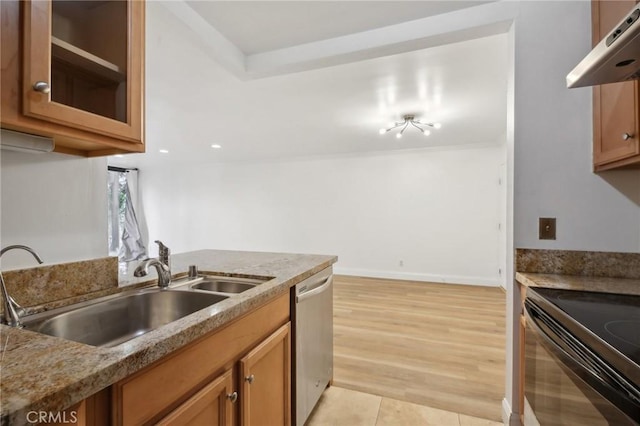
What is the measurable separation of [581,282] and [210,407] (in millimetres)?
1703

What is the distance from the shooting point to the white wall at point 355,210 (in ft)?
15.5

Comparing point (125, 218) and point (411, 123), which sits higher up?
point (411, 123)

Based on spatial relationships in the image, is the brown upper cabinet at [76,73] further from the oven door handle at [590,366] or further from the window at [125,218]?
the window at [125,218]

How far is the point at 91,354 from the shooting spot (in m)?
0.62

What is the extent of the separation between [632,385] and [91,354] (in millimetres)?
1196

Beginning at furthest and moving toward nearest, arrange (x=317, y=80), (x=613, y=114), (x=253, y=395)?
(x=317, y=80) < (x=613, y=114) < (x=253, y=395)

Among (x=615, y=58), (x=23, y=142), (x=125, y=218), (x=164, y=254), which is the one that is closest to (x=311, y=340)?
(x=164, y=254)

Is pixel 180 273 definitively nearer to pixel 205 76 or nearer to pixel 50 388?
pixel 50 388

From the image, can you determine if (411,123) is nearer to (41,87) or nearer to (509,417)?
(509,417)

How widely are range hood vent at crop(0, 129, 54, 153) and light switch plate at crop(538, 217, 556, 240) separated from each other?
2218mm

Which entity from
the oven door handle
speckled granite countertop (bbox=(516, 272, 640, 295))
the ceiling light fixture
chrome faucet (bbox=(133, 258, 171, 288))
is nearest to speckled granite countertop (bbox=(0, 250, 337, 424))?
chrome faucet (bbox=(133, 258, 171, 288))

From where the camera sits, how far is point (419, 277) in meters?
5.04

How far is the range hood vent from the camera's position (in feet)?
2.80

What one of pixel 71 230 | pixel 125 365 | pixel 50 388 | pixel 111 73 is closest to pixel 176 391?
pixel 125 365
